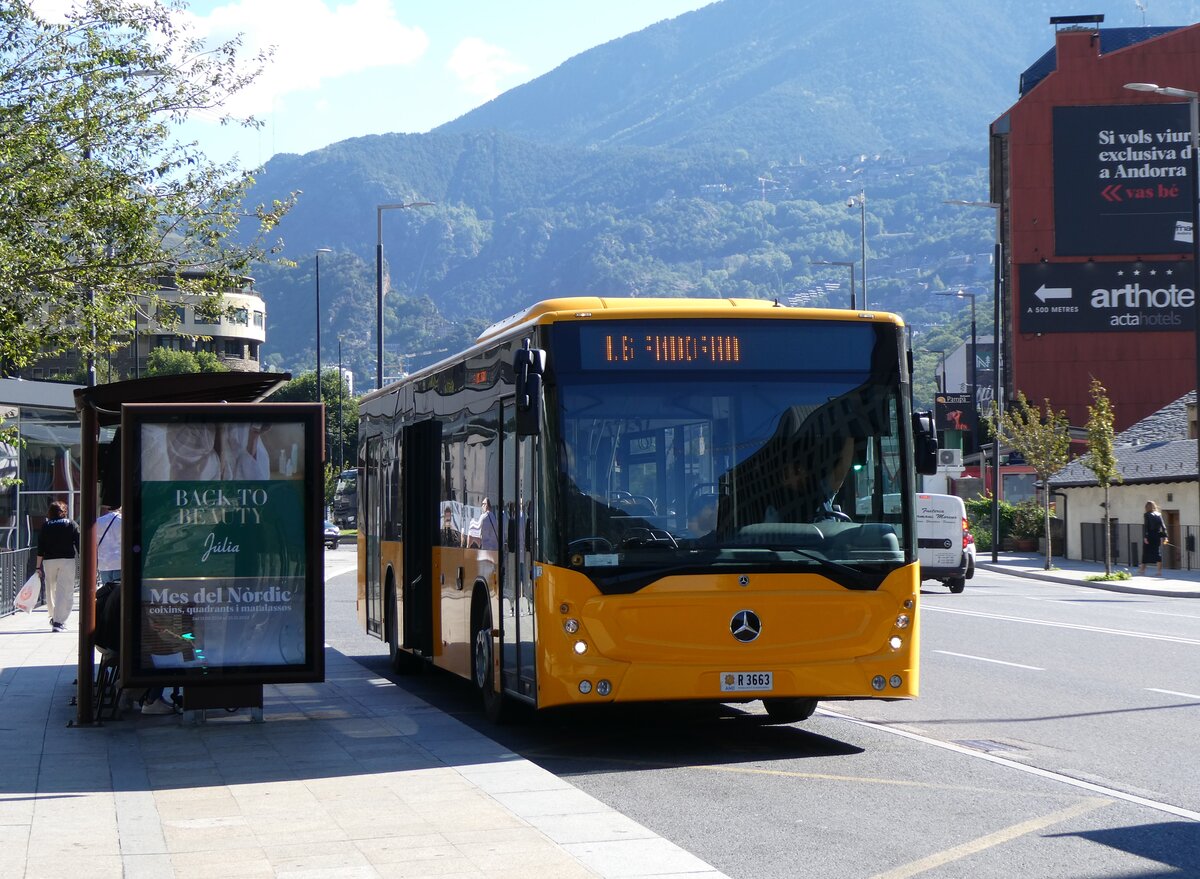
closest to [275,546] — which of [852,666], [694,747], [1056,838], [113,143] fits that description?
[694,747]

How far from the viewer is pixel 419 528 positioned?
Answer: 15938mm

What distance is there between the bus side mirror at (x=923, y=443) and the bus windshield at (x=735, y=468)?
21 centimetres

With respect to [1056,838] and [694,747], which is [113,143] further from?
[1056,838]

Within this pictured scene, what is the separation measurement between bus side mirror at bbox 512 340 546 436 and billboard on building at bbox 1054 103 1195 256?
62096 mm

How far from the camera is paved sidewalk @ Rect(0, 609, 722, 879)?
7.57 metres

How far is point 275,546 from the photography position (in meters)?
12.8

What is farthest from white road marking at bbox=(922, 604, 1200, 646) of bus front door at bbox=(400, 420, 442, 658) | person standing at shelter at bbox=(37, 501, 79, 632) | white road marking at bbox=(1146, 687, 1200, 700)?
person standing at shelter at bbox=(37, 501, 79, 632)

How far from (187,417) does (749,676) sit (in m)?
4.62

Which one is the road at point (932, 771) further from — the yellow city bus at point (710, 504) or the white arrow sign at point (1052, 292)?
the white arrow sign at point (1052, 292)

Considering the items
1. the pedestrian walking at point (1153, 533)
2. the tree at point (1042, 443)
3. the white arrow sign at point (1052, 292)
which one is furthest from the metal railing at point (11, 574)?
the white arrow sign at point (1052, 292)

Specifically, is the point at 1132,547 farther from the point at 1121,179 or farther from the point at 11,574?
the point at 11,574

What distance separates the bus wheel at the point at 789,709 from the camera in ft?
43.1

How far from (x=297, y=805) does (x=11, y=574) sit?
21374 mm

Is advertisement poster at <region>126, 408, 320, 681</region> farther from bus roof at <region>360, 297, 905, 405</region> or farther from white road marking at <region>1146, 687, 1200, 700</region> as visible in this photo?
white road marking at <region>1146, 687, 1200, 700</region>
